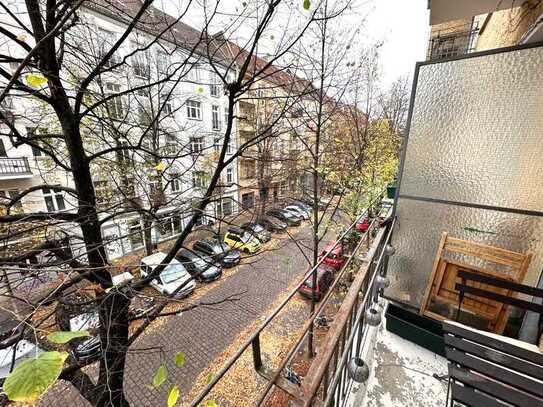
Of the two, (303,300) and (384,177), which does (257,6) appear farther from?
(303,300)

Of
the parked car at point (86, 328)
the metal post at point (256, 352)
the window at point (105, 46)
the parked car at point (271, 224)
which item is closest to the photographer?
the metal post at point (256, 352)

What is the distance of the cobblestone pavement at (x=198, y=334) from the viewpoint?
5.75 m

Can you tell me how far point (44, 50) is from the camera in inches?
98.7

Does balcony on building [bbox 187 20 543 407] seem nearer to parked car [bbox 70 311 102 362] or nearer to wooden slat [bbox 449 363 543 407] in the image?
wooden slat [bbox 449 363 543 407]

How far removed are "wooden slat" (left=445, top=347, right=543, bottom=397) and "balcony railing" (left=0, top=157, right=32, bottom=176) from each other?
1318 cm

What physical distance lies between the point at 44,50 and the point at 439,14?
534 cm

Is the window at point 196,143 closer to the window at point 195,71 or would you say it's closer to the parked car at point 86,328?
the window at point 195,71

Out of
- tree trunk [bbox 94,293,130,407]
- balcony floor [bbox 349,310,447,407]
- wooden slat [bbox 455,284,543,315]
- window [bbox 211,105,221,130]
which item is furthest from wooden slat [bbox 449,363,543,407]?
window [bbox 211,105,221,130]

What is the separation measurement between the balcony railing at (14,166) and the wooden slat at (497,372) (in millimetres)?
13183

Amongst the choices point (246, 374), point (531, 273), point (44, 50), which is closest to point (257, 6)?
point (44, 50)

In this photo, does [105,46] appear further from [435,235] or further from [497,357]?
[497,357]

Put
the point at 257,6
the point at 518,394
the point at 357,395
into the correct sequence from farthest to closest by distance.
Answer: the point at 257,6
the point at 357,395
the point at 518,394

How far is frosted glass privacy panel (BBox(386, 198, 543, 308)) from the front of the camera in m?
2.54

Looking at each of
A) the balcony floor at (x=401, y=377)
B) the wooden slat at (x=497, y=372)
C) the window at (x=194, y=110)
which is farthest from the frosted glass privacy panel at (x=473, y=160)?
the window at (x=194, y=110)
